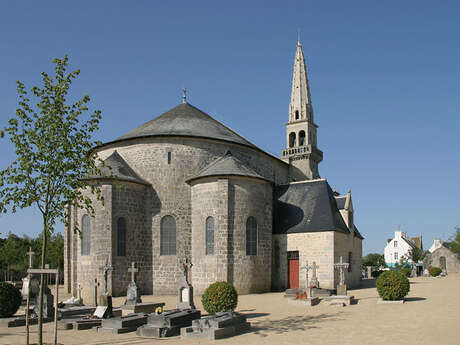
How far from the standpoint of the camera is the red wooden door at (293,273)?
27.8 metres

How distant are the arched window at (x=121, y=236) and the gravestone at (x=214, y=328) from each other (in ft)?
44.9

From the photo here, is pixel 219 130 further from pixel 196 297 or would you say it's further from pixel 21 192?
pixel 21 192

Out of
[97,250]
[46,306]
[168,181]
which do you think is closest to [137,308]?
[46,306]

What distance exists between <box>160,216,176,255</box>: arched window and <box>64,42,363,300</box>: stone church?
61 millimetres

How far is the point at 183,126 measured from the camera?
29609mm

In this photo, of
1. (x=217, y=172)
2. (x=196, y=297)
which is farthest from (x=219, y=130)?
(x=196, y=297)

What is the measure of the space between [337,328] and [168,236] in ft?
51.0


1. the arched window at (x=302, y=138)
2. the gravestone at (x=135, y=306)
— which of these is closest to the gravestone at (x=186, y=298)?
the gravestone at (x=135, y=306)

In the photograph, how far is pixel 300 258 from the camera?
27547 millimetres

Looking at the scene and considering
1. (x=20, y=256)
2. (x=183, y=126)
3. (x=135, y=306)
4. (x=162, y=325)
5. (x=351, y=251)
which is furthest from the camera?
(x=20, y=256)

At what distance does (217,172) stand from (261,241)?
4.92 metres

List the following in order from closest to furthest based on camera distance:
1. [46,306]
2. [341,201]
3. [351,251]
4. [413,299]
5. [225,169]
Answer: [46,306], [413,299], [225,169], [351,251], [341,201]

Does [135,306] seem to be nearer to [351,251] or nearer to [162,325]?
Answer: [162,325]

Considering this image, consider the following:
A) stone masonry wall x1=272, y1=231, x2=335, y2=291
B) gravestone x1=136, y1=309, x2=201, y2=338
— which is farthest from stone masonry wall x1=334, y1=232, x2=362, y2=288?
gravestone x1=136, y1=309, x2=201, y2=338
